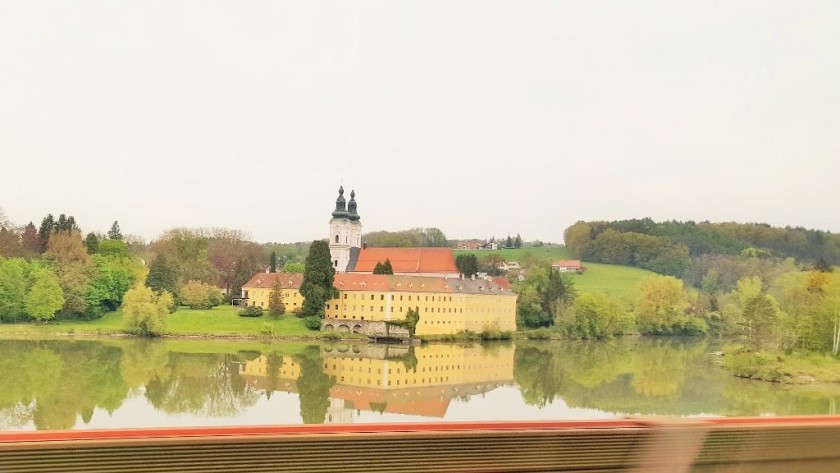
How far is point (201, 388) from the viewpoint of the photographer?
14.6 ft

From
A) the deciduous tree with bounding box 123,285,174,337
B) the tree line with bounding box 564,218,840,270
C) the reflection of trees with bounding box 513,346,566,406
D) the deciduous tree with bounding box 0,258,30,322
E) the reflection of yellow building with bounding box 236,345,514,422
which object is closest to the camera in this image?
the reflection of yellow building with bounding box 236,345,514,422

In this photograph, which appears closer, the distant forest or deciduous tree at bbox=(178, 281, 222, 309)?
deciduous tree at bbox=(178, 281, 222, 309)

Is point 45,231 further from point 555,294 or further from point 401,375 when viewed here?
point 555,294

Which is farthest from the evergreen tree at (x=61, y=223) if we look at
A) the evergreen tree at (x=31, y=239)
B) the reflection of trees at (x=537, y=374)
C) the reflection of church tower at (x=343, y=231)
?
the reflection of trees at (x=537, y=374)

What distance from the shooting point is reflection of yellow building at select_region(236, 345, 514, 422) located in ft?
14.1

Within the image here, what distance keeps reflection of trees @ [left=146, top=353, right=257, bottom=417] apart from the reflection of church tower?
4.28 feet

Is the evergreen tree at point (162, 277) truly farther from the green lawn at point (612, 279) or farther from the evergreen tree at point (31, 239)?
the green lawn at point (612, 279)

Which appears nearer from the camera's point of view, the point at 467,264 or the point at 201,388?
the point at 201,388

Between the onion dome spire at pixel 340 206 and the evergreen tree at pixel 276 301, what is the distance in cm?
98

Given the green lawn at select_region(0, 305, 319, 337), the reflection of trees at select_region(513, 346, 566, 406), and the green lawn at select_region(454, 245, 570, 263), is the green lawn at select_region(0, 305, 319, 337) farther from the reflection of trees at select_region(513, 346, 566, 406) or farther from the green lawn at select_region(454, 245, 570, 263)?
the reflection of trees at select_region(513, 346, 566, 406)

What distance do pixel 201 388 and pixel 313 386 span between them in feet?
2.73

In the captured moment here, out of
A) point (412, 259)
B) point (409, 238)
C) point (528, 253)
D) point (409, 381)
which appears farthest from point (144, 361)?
point (528, 253)

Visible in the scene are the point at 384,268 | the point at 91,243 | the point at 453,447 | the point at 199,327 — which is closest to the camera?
the point at 453,447

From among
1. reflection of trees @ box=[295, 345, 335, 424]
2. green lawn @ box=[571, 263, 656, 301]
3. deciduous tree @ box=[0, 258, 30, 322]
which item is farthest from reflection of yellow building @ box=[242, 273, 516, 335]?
deciduous tree @ box=[0, 258, 30, 322]
